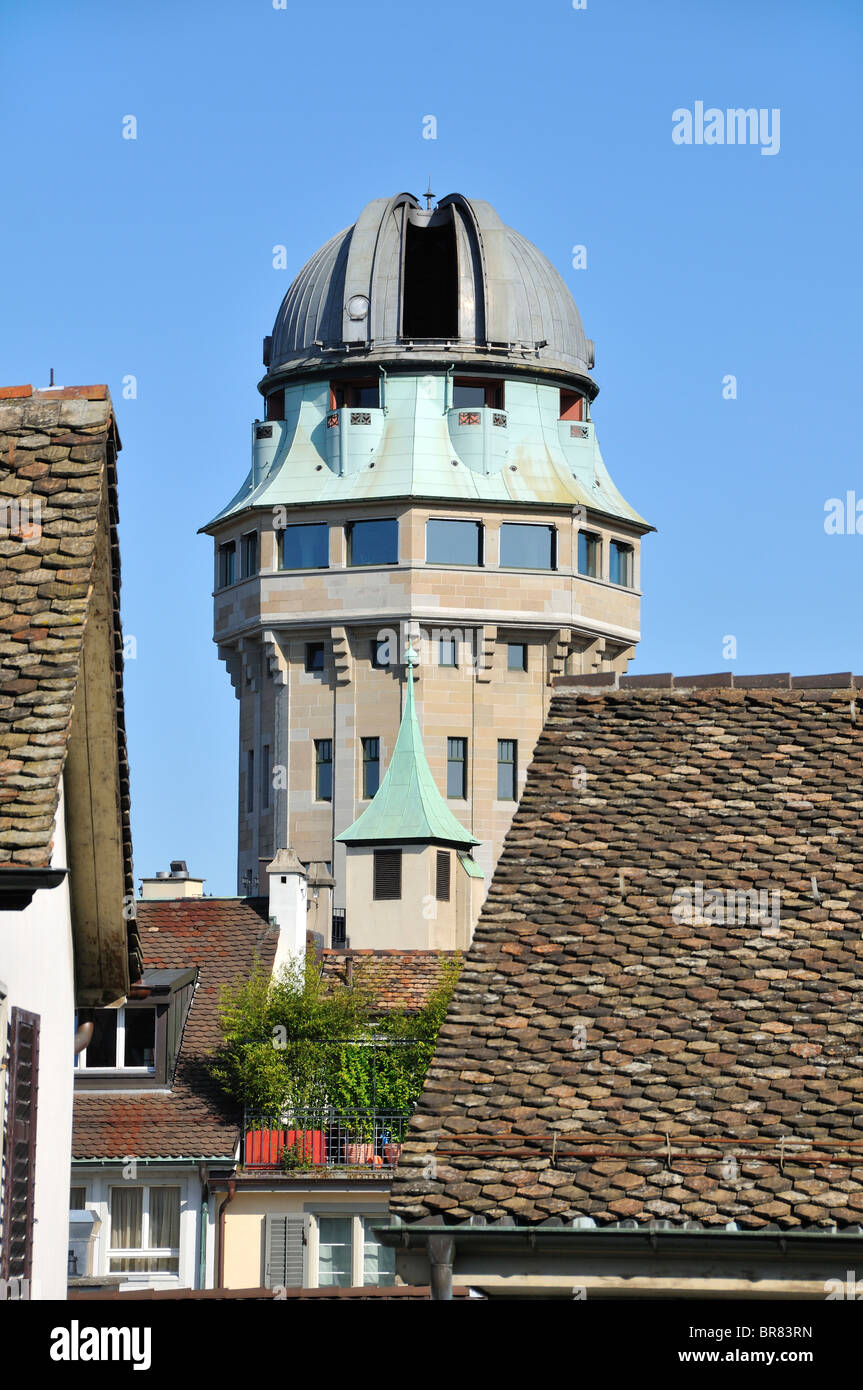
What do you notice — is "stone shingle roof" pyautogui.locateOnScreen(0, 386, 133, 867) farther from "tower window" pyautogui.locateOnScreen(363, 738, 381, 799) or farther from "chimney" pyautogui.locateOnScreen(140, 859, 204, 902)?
"tower window" pyautogui.locateOnScreen(363, 738, 381, 799)

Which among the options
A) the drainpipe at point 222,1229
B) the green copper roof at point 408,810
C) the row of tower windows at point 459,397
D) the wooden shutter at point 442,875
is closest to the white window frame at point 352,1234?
the drainpipe at point 222,1229

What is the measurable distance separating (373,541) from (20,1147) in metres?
72.8

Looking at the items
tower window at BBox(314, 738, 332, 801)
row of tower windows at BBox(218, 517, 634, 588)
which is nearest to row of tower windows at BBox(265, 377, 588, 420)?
row of tower windows at BBox(218, 517, 634, 588)

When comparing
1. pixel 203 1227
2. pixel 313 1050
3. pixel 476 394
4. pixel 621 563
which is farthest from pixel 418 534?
pixel 203 1227

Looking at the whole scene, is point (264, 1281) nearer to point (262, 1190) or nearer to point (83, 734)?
point (262, 1190)

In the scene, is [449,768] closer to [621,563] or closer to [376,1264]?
[621,563]

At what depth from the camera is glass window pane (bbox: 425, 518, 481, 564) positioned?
279ft

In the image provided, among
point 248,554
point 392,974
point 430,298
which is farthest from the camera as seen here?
point 430,298

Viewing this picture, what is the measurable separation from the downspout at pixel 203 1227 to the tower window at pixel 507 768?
1788 inches

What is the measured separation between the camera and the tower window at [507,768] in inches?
3297

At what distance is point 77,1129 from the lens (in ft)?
127

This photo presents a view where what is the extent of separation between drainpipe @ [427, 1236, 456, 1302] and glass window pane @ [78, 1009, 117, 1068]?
82.2 ft

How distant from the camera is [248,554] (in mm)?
87875
